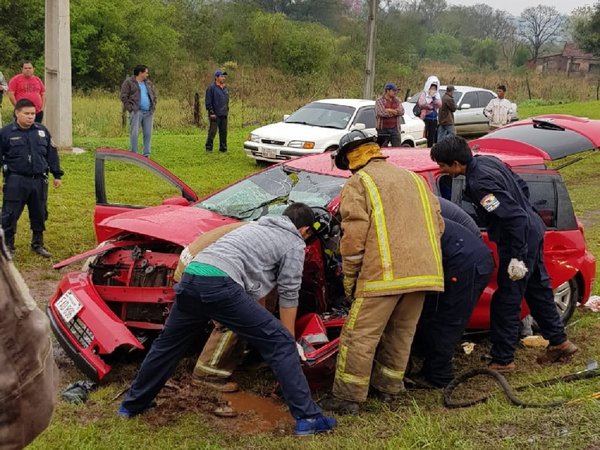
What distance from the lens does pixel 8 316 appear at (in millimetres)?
1638

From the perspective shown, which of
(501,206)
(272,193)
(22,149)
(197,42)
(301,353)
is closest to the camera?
(301,353)

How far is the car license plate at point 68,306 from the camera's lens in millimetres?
4855

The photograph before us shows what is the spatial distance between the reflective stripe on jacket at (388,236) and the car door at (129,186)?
2.12 metres

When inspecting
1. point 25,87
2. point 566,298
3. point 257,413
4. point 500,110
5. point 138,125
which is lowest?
point 257,413

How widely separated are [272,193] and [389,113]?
8.47 m

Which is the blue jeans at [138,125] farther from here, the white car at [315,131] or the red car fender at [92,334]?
the red car fender at [92,334]

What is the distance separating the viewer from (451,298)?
4.84 metres

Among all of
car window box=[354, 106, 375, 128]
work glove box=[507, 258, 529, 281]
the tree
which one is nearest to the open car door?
work glove box=[507, 258, 529, 281]

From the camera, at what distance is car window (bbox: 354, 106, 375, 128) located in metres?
14.5

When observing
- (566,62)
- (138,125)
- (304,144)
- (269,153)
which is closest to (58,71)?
(138,125)

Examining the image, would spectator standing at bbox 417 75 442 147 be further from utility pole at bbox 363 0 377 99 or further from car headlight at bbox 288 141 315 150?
utility pole at bbox 363 0 377 99

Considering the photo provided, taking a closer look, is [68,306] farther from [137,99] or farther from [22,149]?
[137,99]

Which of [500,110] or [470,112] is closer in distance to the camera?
[500,110]

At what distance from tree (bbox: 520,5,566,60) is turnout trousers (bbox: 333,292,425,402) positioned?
65773 millimetres
